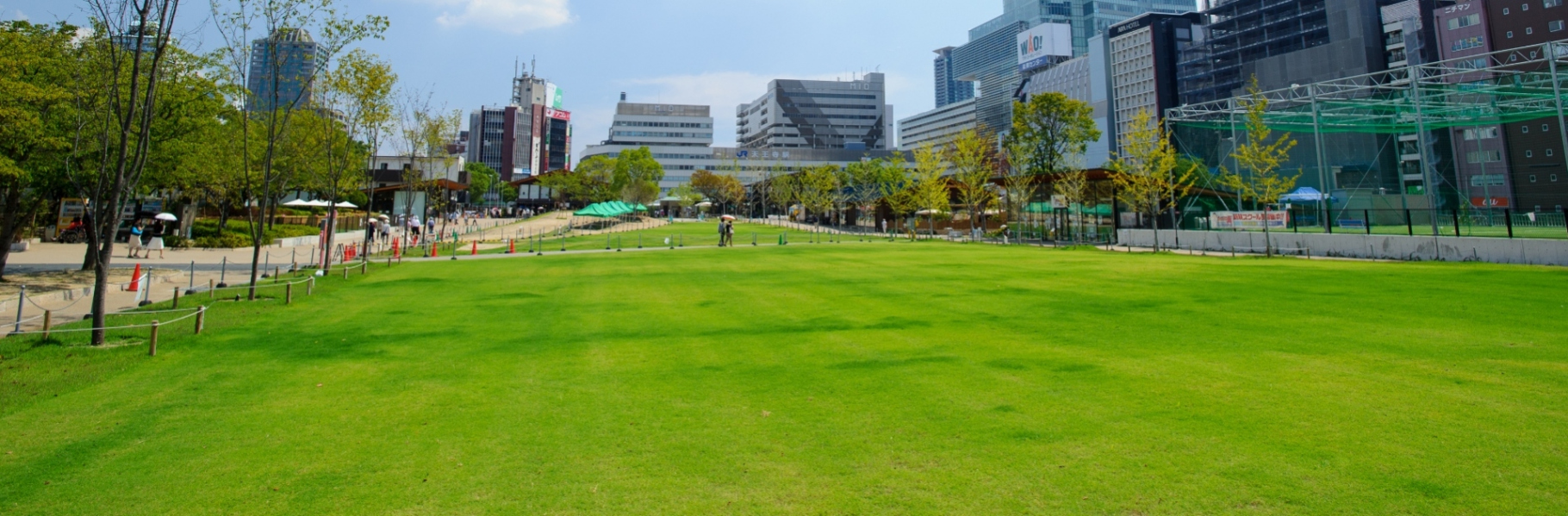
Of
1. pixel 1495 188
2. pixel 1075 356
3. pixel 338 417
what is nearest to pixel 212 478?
pixel 338 417

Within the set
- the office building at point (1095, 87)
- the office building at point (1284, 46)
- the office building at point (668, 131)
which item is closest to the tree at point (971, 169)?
the office building at point (1284, 46)

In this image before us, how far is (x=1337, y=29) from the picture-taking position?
81.1m

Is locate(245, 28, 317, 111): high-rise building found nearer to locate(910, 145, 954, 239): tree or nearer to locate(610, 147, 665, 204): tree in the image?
locate(910, 145, 954, 239): tree

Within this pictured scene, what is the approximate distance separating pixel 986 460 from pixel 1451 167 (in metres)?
88.1

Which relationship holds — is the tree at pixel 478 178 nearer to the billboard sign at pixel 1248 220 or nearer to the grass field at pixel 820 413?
the billboard sign at pixel 1248 220

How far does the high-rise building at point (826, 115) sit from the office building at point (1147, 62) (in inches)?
2480

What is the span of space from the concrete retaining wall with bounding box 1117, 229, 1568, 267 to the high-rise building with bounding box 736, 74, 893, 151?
477ft

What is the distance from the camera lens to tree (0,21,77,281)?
14.3m

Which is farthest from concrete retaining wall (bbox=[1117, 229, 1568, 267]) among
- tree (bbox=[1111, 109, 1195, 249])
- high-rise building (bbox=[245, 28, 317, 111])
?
high-rise building (bbox=[245, 28, 317, 111])

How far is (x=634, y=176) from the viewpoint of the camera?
311ft

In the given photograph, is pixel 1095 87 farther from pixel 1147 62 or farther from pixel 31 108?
pixel 31 108

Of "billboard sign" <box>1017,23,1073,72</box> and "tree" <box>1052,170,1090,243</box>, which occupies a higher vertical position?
"billboard sign" <box>1017,23,1073,72</box>

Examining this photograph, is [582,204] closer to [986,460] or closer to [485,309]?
[485,309]

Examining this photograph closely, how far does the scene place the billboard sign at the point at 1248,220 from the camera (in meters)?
32.7
